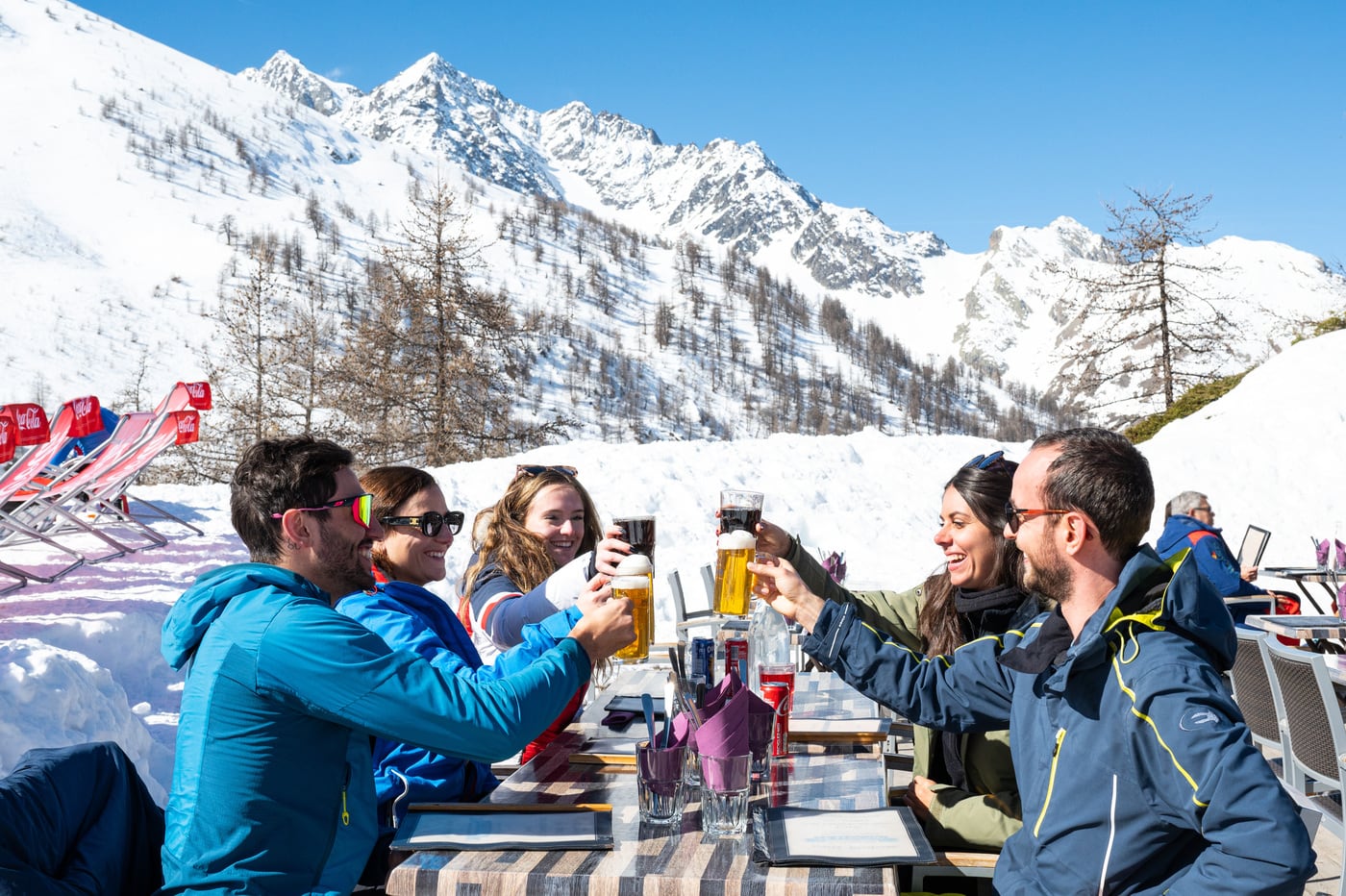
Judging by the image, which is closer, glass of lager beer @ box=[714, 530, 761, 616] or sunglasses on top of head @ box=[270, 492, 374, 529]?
sunglasses on top of head @ box=[270, 492, 374, 529]

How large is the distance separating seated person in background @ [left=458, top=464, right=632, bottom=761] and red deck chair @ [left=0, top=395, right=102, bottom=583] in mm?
3902

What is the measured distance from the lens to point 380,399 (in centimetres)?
1888

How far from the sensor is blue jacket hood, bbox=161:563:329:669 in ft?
6.16

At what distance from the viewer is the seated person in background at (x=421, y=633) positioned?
2246 mm

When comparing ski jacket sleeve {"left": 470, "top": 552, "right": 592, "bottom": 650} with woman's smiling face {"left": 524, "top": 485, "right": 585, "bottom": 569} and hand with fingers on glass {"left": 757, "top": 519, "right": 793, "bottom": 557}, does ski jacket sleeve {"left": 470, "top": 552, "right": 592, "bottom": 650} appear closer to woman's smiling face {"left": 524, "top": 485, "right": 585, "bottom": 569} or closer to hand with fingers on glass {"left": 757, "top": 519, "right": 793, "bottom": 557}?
woman's smiling face {"left": 524, "top": 485, "right": 585, "bottom": 569}

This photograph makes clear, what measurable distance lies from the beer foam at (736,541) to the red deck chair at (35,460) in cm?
541

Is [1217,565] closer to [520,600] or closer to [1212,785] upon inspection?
[520,600]

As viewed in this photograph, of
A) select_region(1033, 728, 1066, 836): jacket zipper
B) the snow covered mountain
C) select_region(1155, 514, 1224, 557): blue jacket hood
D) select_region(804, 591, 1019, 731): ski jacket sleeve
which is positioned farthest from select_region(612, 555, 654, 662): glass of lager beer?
the snow covered mountain

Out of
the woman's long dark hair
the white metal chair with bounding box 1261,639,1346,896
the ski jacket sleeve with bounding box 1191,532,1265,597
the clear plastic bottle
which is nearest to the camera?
the clear plastic bottle

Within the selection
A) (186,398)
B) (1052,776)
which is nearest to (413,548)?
(1052,776)

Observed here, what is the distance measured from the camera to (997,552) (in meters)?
2.79

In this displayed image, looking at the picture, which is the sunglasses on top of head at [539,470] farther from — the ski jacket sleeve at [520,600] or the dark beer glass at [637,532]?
the dark beer glass at [637,532]

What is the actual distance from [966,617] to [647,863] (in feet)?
4.75

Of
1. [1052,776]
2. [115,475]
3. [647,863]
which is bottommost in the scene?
[647,863]
